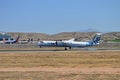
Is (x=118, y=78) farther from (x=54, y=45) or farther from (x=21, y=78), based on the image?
(x=54, y=45)

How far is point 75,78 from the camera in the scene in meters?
26.2

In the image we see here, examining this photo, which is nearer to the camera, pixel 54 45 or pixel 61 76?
pixel 61 76

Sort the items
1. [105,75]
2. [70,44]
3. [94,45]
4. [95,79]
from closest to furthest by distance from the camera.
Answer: [95,79]
[105,75]
[70,44]
[94,45]

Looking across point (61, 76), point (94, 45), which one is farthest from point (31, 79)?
point (94, 45)

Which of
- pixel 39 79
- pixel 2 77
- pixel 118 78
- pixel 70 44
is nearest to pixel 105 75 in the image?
pixel 118 78

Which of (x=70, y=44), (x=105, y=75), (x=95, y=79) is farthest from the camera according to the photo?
(x=70, y=44)

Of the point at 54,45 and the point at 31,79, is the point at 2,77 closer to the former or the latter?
the point at 31,79

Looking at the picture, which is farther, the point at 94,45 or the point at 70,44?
the point at 94,45

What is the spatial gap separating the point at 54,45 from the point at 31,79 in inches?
3114

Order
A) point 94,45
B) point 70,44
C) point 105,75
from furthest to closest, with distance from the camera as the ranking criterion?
point 94,45 < point 70,44 < point 105,75

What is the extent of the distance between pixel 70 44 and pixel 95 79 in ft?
250

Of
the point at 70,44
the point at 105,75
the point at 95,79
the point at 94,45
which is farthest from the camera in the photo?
the point at 94,45

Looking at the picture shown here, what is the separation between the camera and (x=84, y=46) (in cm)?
10612

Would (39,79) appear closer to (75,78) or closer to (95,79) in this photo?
(75,78)
